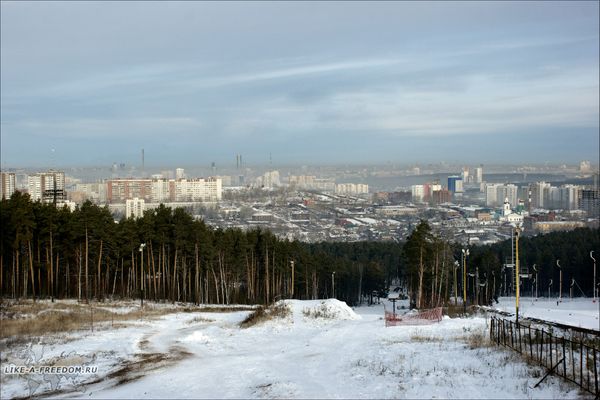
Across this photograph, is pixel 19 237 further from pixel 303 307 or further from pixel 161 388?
pixel 161 388

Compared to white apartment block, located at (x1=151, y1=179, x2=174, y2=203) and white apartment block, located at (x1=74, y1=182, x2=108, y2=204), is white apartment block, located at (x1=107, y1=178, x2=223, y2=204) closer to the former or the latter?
white apartment block, located at (x1=151, y1=179, x2=174, y2=203)

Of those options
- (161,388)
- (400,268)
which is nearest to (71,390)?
(161,388)

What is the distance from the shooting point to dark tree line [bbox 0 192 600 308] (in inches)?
1828

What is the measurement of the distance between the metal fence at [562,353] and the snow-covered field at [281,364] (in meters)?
0.39

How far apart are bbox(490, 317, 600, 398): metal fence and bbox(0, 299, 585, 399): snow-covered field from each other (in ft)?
1.27

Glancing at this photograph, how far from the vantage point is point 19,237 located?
1686 inches

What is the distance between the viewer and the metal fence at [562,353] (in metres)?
13.5

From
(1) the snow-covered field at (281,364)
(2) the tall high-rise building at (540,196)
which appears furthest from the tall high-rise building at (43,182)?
(2) the tall high-rise building at (540,196)

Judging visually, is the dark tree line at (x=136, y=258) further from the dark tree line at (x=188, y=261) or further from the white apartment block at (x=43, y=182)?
the white apartment block at (x=43, y=182)

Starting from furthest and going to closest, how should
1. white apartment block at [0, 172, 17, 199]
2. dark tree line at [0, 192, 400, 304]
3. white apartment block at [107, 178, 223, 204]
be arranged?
1. white apartment block at [107, 178, 223, 204]
2. white apartment block at [0, 172, 17, 199]
3. dark tree line at [0, 192, 400, 304]

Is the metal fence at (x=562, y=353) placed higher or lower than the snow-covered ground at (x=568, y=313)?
higher

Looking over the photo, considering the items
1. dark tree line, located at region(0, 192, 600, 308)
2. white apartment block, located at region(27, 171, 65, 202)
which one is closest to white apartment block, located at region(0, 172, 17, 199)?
white apartment block, located at region(27, 171, 65, 202)

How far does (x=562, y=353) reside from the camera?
15.2 meters

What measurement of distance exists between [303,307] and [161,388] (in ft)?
68.5
